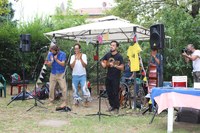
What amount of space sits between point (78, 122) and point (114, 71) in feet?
5.34

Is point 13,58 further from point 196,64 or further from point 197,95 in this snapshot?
point 197,95

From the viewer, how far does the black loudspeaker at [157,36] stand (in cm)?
686

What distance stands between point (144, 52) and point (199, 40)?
6.28ft

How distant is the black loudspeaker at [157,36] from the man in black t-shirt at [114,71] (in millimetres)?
914

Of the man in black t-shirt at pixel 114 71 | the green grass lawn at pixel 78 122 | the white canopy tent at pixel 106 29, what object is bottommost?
the green grass lawn at pixel 78 122

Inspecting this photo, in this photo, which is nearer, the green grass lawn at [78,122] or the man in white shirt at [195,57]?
the green grass lawn at [78,122]

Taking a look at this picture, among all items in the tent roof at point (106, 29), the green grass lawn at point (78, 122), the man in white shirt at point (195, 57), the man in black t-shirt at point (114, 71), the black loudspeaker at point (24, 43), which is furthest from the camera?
the black loudspeaker at point (24, 43)

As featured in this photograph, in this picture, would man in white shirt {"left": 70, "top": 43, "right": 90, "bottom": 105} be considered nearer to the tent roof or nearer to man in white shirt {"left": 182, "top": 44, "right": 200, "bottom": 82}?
the tent roof

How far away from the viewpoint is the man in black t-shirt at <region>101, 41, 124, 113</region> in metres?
7.47

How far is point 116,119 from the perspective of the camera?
679 centimetres

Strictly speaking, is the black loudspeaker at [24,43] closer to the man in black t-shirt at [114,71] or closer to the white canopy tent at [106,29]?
the white canopy tent at [106,29]

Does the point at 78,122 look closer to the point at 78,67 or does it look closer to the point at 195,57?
the point at 78,67

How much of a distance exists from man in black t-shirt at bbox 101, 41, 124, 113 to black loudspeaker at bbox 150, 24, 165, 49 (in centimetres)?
91

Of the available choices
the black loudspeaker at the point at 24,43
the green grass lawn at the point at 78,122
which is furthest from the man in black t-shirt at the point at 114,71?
the black loudspeaker at the point at 24,43
